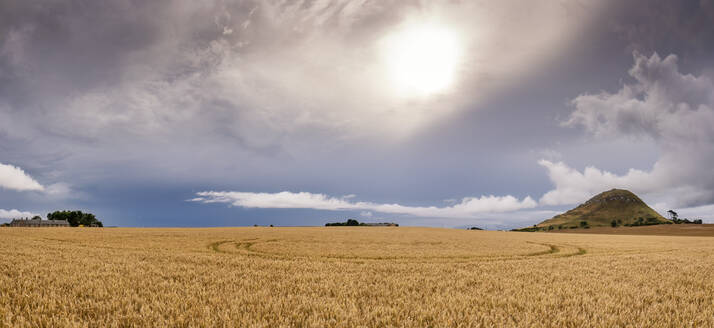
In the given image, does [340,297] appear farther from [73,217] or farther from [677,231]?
[73,217]

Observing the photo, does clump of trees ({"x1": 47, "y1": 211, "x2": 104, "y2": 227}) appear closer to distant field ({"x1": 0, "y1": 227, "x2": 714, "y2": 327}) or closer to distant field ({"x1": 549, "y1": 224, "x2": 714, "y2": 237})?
distant field ({"x1": 0, "y1": 227, "x2": 714, "y2": 327})

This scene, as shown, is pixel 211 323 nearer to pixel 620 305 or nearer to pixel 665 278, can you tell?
pixel 620 305

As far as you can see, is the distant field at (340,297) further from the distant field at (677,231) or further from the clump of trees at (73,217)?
the clump of trees at (73,217)

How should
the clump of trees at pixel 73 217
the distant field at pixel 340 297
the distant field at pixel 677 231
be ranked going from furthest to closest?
the clump of trees at pixel 73 217, the distant field at pixel 677 231, the distant field at pixel 340 297

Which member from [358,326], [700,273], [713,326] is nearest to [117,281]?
[358,326]

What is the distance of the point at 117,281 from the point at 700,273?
73.8ft

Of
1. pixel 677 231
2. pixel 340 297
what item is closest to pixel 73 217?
pixel 340 297

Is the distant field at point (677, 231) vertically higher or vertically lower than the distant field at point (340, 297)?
lower

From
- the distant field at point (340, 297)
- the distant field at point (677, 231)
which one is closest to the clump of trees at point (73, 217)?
the distant field at point (340, 297)

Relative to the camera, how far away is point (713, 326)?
7.19 m

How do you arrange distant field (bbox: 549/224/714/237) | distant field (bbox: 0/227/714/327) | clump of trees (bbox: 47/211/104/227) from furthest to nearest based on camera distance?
clump of trees (bbox: 47/211/104/227)
distant field (bbox: 549/224/714/237)
distant field (bbox: 0/227/714/327)

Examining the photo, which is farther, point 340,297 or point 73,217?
point 73,217

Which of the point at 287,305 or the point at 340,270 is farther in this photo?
the point at 340,270

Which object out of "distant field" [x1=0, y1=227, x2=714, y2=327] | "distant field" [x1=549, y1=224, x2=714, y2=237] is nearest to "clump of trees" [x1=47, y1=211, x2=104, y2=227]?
"distant field" [x1=0, y1=227, x2=714, y2=327]
